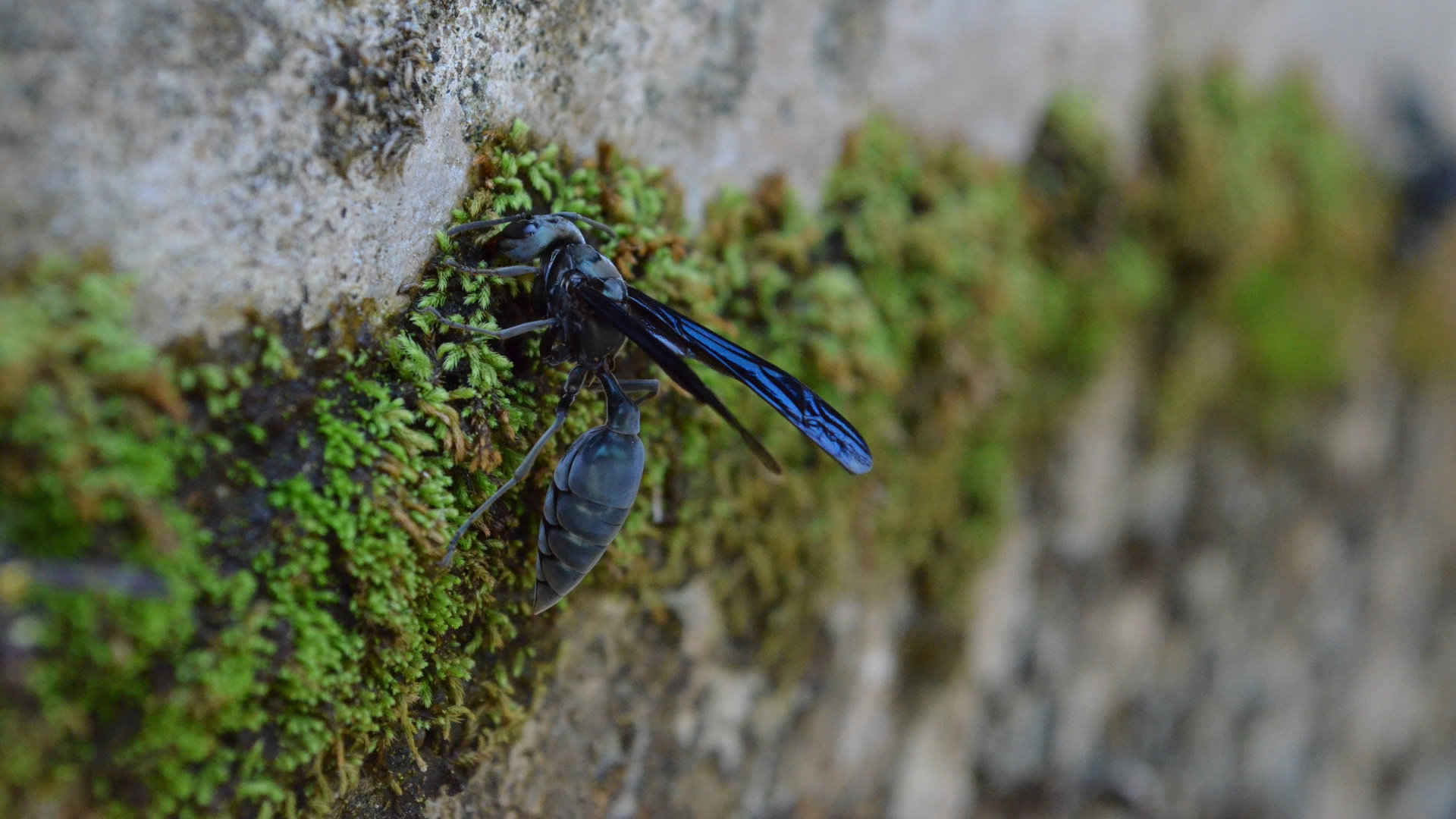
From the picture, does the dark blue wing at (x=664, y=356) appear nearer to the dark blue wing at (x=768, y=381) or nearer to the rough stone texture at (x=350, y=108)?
the dark blue wing at (x=768, y=381)

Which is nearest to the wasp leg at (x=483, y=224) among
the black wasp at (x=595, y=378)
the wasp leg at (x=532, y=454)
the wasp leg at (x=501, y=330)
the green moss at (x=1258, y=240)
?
the black wasp at (x=595, y=378)

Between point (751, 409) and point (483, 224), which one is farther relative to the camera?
point (751, 409)

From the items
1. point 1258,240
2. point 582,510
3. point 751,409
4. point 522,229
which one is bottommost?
point 582,510

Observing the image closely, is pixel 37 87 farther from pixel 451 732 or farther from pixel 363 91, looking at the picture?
pixel 451 732

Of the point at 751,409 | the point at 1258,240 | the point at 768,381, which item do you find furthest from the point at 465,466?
the point at 1258,240

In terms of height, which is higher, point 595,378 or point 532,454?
point 595,378

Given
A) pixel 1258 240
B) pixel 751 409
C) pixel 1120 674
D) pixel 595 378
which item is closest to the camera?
pixel 595 378

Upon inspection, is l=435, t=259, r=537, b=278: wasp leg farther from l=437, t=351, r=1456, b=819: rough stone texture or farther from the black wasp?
l=437, t=351, r=1456, b=819: rough stone texture

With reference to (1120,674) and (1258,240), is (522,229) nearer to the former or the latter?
(1120,674)
